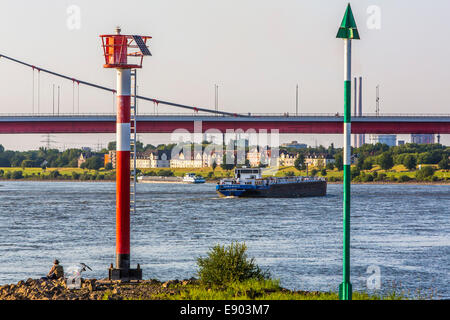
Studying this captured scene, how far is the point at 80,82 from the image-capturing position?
9788 centimetres

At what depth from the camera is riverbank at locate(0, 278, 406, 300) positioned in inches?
620

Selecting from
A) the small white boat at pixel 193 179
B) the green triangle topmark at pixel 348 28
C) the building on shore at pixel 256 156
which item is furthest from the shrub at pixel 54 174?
the green triangle topmark at pixel 348 28

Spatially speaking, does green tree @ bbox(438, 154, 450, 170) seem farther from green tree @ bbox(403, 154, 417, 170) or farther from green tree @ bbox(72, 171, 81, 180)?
green tree @ bbox(72, 171, 81, 180)

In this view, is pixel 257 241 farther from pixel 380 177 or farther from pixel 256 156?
pixel 256 156

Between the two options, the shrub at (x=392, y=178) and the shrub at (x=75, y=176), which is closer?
the shrub at (x=392, y=178)

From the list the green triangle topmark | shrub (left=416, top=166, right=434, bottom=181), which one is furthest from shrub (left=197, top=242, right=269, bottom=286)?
shrub (left=416, top=166, right=434, bottom=181)

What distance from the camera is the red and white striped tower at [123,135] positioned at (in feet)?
62.3

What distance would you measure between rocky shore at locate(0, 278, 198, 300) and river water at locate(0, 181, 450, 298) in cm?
871

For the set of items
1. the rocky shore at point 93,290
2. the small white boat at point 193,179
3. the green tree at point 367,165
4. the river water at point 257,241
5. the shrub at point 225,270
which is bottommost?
the river water at point 257,241

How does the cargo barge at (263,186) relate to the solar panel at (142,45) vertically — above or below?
below

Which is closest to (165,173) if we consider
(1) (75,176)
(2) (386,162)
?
(1) (75,176)

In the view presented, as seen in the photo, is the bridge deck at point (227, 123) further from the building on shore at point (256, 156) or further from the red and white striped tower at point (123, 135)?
the building on shore at point (256, 156)
